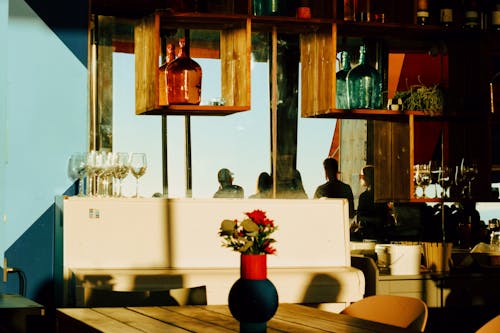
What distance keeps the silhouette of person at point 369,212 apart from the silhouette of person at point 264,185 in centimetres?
57

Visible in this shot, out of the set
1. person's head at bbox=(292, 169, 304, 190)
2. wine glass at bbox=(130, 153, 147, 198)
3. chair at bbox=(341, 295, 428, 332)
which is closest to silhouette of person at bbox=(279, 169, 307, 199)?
person's head at bbox=(292, 169, 304, 190)

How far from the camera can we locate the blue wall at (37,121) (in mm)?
4844

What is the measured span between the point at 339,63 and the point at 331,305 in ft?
5.09

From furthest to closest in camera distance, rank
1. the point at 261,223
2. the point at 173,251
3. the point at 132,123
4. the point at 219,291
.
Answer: the point at 132,123, the point at 173,251, the point at 219,291, the point at 261,223

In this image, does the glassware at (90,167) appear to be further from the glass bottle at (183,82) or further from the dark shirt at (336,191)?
the dark shirt at (336,191)

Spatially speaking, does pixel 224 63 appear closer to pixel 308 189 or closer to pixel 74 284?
pixel 308 189

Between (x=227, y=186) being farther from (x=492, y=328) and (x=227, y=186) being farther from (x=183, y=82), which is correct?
(x=492, y=328)

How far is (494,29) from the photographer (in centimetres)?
553

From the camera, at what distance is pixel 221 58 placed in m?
5.18

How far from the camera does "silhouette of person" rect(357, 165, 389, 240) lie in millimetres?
5527

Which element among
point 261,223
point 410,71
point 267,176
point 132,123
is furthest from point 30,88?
point 261,223

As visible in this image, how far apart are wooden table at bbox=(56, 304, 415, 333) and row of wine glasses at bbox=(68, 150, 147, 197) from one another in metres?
1.43

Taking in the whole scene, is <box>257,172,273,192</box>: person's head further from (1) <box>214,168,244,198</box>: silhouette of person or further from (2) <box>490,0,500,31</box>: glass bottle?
(2) <box>490,0,500,31</box>: glass bottle

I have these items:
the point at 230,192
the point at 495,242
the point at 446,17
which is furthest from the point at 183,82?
the point at 495,242
